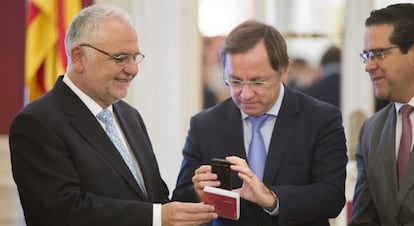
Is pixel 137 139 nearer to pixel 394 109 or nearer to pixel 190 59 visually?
pixel 394 109

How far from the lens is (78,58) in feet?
8.18

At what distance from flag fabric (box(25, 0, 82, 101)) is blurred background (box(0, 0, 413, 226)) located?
14mm

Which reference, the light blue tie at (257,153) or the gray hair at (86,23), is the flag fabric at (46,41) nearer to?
the gray hair at (86,23)

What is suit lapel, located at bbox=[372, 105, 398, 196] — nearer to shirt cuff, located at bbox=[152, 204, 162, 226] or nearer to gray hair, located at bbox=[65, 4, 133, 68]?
shirt cuff, located at bbox=[152, 204, 162, 226]

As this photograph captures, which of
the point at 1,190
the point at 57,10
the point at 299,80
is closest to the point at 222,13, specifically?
the point at 299,80

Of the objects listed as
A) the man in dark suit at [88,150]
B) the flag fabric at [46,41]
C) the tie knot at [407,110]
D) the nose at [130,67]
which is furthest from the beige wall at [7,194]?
the tie knot at [407,110]

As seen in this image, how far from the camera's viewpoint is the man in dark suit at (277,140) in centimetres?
255

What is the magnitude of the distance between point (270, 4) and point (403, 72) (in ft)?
6.98

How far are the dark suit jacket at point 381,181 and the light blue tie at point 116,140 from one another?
0.95 m

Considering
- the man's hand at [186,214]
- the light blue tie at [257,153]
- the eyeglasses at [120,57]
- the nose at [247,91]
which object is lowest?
the man's hand at [186,214]

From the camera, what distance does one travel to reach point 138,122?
2.86 m

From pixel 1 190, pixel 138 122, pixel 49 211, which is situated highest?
pixel 138 122

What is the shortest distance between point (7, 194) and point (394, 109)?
2718 mm

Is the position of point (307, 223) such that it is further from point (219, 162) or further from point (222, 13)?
point (222, 13)
